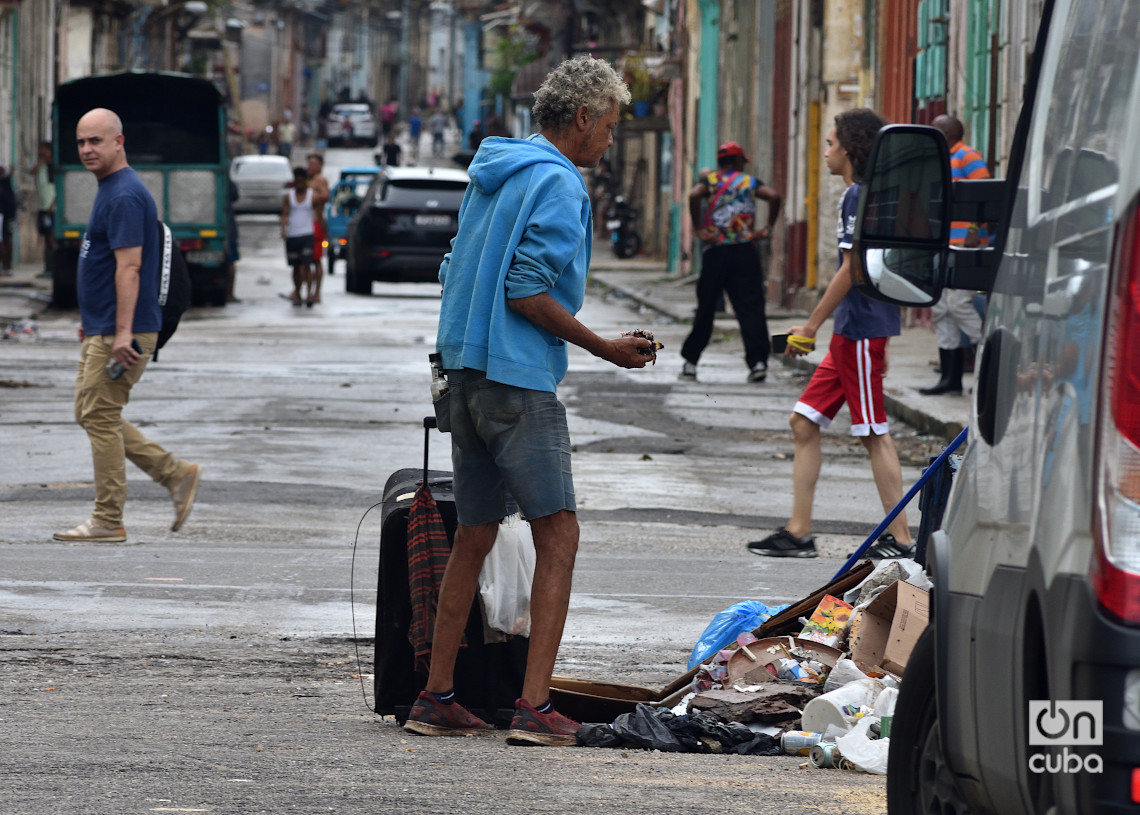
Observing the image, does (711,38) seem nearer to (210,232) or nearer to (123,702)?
(210,232)

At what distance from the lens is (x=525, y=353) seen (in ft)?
16.0

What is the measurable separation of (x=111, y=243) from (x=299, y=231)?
1765cm

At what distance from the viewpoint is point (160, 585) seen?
24.6 feet

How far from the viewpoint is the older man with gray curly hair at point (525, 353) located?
484 cm

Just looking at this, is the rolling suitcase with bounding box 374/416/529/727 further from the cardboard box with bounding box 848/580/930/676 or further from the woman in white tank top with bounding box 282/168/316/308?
the woman in white tank top with bounding box 282/168/316/308

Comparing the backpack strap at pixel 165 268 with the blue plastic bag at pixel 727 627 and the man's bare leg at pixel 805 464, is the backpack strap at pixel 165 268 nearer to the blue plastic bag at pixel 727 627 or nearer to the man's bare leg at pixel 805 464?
the man's bare leg at pixel 805 464

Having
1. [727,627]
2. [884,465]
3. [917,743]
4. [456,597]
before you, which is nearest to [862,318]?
[884,465]

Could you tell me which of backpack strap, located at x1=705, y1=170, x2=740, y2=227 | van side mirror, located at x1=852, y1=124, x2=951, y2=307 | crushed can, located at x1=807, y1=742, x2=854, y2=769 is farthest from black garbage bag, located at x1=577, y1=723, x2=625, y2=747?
backpack strap, located at x1=705, y1=170, x2=740, y2=227

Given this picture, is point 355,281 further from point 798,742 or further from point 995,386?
point 995,386

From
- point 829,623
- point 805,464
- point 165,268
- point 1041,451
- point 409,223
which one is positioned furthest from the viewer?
point 409,223

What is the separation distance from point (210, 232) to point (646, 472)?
1516 cm

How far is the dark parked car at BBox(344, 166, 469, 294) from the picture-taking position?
27.3 metres

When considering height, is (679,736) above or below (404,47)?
below

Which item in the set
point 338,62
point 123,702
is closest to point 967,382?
point 123,702
